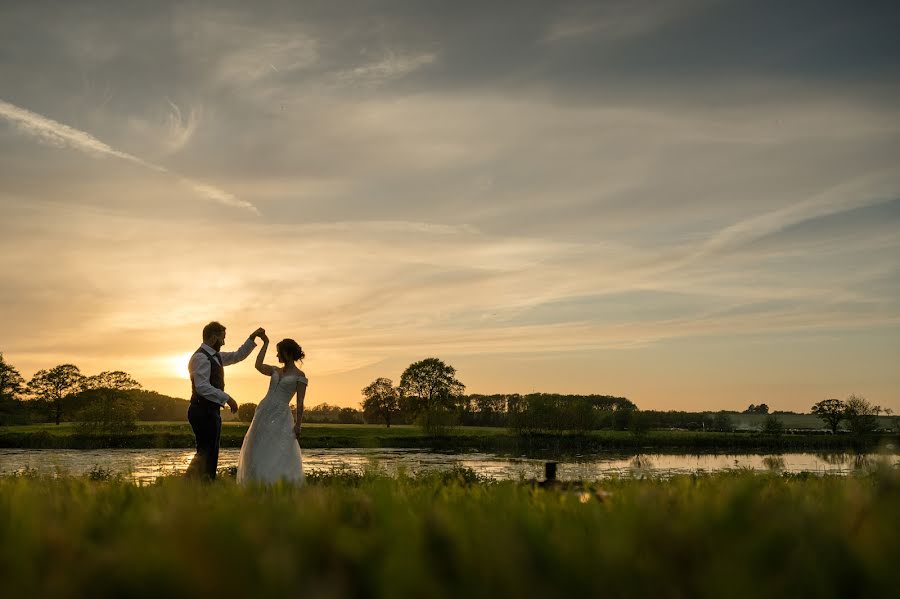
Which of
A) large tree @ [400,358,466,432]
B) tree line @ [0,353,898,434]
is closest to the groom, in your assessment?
tree line @ [0,353,898,434]

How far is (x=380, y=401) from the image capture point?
110m

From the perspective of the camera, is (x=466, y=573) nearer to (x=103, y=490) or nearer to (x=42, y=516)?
(x=42, y=516)

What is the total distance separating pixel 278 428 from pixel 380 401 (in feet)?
322

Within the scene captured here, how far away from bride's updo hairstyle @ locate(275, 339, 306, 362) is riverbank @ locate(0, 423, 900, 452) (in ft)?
110

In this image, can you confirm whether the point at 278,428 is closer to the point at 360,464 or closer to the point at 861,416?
the point at 360,464

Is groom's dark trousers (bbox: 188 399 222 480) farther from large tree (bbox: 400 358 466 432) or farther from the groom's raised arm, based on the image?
large tree (bbox: 400 358 466 432)

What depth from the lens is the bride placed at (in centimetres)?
1233

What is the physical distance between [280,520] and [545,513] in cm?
91

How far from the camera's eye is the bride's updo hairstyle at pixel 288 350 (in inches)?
516

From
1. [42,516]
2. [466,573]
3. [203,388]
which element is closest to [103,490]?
[42,516]

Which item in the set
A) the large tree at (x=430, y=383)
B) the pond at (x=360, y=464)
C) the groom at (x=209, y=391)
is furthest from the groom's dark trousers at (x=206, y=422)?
the large tree at (x=430, y=383)

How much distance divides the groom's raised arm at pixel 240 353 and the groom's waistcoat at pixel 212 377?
0.25 m

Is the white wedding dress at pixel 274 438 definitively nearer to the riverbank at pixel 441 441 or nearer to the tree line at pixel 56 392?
the riverbank at pixel 441 441

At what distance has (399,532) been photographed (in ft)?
4.90
